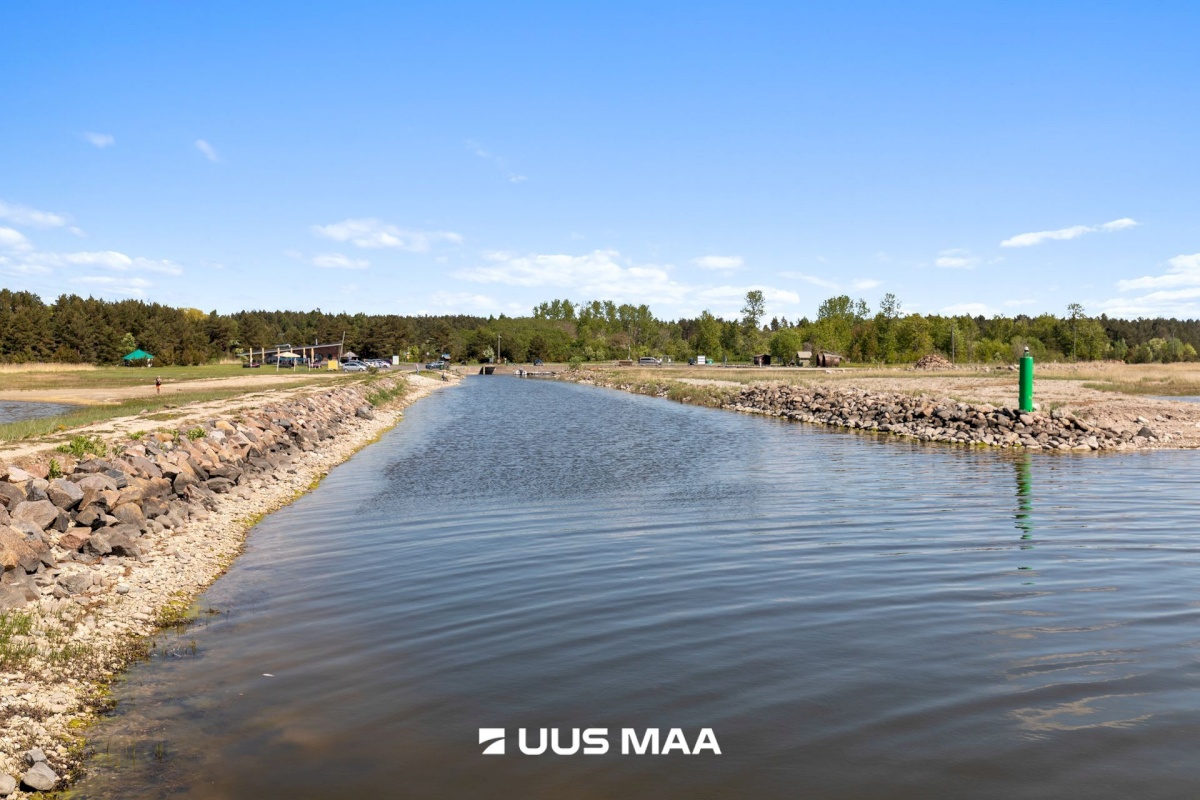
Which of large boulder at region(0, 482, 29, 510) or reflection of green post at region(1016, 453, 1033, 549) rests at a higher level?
large boulder at region(0, 482, 29, 510)

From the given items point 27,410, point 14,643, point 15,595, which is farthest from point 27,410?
point 14,643

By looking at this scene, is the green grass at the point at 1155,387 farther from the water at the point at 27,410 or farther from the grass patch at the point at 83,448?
the water at the point at 27,410

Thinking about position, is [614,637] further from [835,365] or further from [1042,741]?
[835,365]

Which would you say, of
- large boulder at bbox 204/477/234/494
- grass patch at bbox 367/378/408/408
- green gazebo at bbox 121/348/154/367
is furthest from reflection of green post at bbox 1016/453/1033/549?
green gazebo at bbox 121/348/154/367

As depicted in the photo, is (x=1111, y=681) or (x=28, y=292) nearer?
(x=1111, y=681)

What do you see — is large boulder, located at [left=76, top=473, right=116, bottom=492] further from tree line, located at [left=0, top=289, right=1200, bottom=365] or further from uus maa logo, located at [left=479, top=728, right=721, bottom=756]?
tree line, located at [left=0, top=289, right=1200, bottom=365]

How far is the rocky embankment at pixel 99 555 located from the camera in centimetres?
794

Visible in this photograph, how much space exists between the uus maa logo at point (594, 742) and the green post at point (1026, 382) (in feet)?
101

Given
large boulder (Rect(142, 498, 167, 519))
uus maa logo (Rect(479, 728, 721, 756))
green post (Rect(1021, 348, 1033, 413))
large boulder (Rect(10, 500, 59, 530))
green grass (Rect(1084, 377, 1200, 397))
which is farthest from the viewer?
green grass (Rect(1084, 377, 1200, 397))

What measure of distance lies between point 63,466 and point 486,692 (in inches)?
555

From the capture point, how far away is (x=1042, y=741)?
722 cm

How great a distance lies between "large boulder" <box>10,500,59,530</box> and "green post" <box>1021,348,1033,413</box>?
106 ft

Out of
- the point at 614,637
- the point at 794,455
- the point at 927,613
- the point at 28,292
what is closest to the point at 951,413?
the point at 794,455

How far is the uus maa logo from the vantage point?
727 cm
